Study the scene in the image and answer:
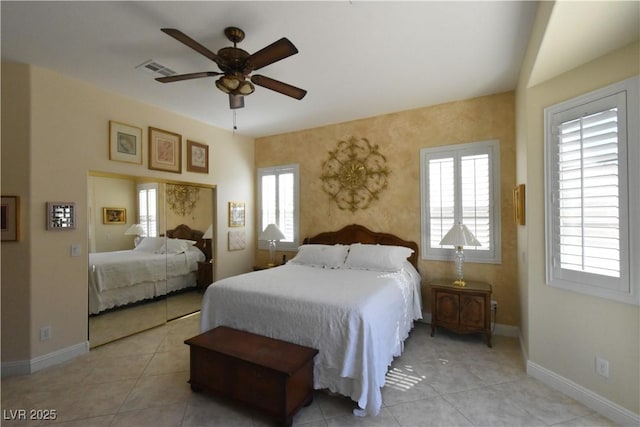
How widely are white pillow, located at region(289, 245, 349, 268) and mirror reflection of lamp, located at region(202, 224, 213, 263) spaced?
1.40 metres

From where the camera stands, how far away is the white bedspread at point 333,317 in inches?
79.4

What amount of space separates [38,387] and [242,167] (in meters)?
3.64

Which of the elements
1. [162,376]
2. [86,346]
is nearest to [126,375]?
[162,376]

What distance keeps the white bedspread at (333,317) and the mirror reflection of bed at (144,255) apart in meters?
1.46

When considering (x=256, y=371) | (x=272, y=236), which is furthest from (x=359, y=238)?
(x=256, y=371)

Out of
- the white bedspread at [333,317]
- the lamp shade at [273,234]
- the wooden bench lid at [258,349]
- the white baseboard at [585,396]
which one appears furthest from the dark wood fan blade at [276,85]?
the white baseboard at [585,396]

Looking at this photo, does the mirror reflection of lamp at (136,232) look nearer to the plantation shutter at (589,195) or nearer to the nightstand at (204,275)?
the nightstand at (204,275)

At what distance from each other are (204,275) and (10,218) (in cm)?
224

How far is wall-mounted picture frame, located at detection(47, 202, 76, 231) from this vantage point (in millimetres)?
2795

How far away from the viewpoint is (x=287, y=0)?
1.91 m

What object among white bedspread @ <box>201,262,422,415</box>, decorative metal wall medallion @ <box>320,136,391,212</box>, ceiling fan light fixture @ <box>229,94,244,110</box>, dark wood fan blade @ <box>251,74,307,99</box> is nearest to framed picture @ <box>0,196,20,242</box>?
white bedspread @ <box>201,262,422,415</box>

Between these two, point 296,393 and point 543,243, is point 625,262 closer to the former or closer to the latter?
point 543,243

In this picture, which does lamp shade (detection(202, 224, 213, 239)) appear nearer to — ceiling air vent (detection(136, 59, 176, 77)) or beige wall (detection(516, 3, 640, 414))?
ceiling air vent (detection(136, 59, 176, 77))

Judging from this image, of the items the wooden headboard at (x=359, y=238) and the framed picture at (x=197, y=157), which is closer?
the wooden headboard at (x=359, y=238)
